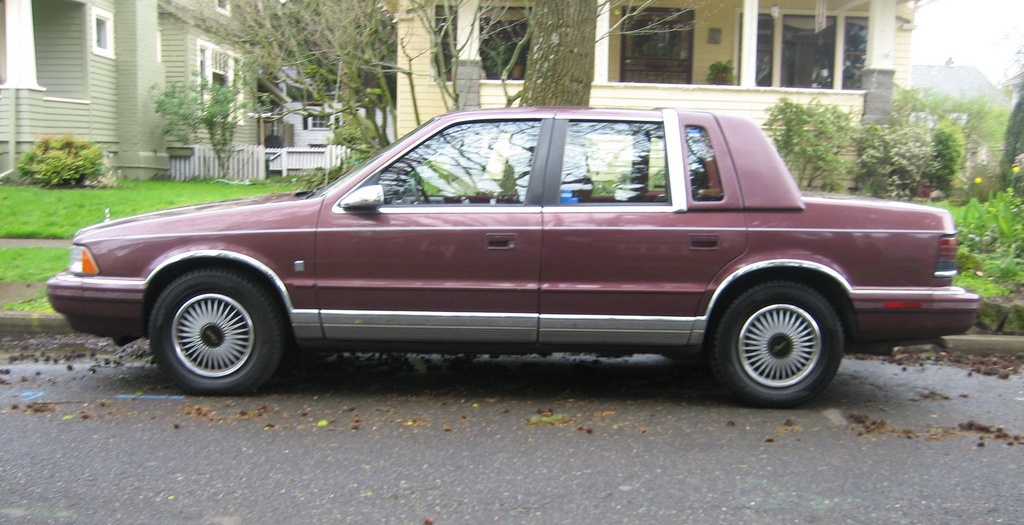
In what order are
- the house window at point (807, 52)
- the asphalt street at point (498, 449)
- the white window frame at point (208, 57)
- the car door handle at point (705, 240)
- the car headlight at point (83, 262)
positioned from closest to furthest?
the asphalt street at point (498, 449) → the car door handle at point (705, 240) → the car headlight at point (83, 262) → the house window at point (807, 52) → the white window frame at point (208, 57)

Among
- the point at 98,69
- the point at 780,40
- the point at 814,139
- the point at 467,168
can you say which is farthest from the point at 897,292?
the point at 98,69

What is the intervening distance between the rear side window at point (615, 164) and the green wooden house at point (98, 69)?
510 inches

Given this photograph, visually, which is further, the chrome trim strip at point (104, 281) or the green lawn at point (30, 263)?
the green lawn at point (30, 263)

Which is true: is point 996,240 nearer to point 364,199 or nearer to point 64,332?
point 364,199

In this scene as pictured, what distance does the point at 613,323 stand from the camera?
212 inches

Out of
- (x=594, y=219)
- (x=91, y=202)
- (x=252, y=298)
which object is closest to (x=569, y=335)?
(x=594, y=219)

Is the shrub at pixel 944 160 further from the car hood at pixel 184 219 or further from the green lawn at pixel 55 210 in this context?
the car hood at pixel 184 219

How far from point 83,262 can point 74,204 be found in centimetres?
820

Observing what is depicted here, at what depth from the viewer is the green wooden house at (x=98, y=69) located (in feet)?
54.1

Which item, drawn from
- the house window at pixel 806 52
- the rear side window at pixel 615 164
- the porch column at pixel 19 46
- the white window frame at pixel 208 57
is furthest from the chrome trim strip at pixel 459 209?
the white window frame at pixel 208 57

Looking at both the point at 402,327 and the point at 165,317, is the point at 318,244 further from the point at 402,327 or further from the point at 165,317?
Result: the point at 165,317

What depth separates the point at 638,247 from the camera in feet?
17.5

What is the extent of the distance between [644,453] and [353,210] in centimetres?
218

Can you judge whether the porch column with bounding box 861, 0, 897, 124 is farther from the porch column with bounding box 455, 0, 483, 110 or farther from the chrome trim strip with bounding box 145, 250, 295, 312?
the chrome trim strip with bounding box 145, 250, 295, 312
